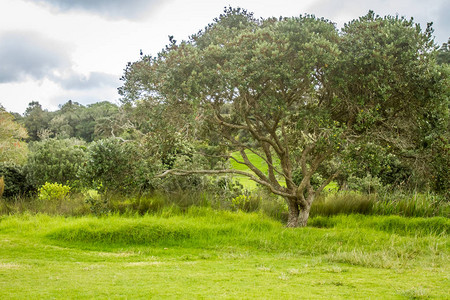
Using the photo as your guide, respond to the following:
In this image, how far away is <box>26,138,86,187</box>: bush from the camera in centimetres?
1744

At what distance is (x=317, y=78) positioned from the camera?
10.3 m

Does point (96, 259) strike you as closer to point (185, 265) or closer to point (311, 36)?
point (185, 265)

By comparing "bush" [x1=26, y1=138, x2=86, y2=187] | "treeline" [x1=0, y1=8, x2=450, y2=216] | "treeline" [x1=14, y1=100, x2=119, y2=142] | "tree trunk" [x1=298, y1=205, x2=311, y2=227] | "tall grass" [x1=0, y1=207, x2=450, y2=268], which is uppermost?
"treeline" [x1=14, y1=100, x2=119, y2=142]

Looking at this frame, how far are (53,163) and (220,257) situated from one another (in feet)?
42.2

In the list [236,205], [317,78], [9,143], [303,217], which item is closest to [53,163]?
[236,205]

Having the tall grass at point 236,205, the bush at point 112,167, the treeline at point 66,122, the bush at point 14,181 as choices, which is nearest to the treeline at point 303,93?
the bush at point 112,167

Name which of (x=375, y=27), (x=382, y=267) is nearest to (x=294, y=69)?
(x=375, y=27)

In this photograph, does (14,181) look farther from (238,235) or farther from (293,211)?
(293,211)

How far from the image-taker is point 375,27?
991cm

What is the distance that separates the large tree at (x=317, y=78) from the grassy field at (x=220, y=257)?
218cm

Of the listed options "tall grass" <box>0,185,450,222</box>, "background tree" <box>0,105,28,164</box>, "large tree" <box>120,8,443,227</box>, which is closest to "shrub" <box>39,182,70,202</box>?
"tall grass" <box>0,185,450,222</box>

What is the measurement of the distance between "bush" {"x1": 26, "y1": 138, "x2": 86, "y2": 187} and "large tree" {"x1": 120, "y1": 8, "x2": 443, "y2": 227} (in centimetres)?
861

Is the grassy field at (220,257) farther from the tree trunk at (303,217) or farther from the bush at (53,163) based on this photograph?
the bush at (53,163)

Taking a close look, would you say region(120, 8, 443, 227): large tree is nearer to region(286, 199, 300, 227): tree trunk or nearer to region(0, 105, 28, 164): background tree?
region(286, 199, 300, 227): tree trunk
